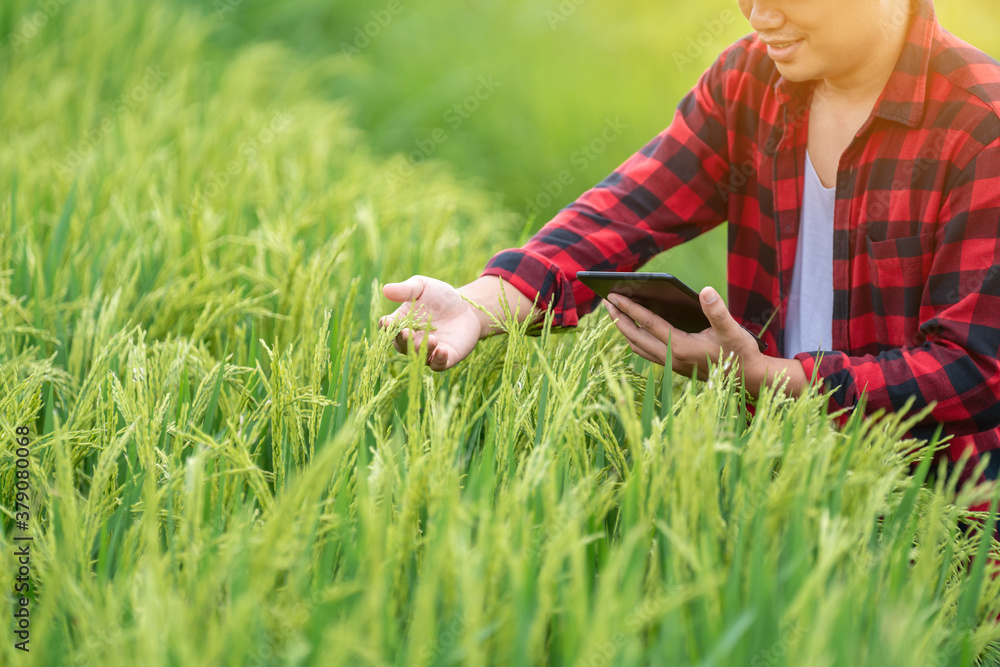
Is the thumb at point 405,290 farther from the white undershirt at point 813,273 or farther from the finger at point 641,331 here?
the white undershirt at point 813,273

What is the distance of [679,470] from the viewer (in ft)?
3.13

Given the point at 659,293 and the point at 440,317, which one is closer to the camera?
the point at 659,293

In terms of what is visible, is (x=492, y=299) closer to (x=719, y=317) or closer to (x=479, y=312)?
(x=479, y=312)

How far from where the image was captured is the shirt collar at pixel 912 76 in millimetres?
1310

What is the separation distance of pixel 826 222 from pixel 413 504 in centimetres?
89

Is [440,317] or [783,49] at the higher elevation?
[783,49]

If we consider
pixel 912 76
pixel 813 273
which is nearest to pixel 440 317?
pixel 813 273

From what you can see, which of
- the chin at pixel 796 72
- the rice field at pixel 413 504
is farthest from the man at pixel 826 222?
the rice field at pixel 413 504

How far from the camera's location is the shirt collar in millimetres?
1310

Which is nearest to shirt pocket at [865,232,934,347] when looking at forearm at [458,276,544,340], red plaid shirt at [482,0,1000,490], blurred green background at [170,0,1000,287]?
red plaid shirt at [482,0,1000,490]

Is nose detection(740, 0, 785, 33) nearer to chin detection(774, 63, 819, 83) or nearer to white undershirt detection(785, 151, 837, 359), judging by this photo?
chin detection(774, 63, 819, 83)

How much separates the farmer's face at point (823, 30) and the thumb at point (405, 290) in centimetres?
63

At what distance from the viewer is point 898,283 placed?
4.44ft

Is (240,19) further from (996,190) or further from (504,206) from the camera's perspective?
(996,190)
